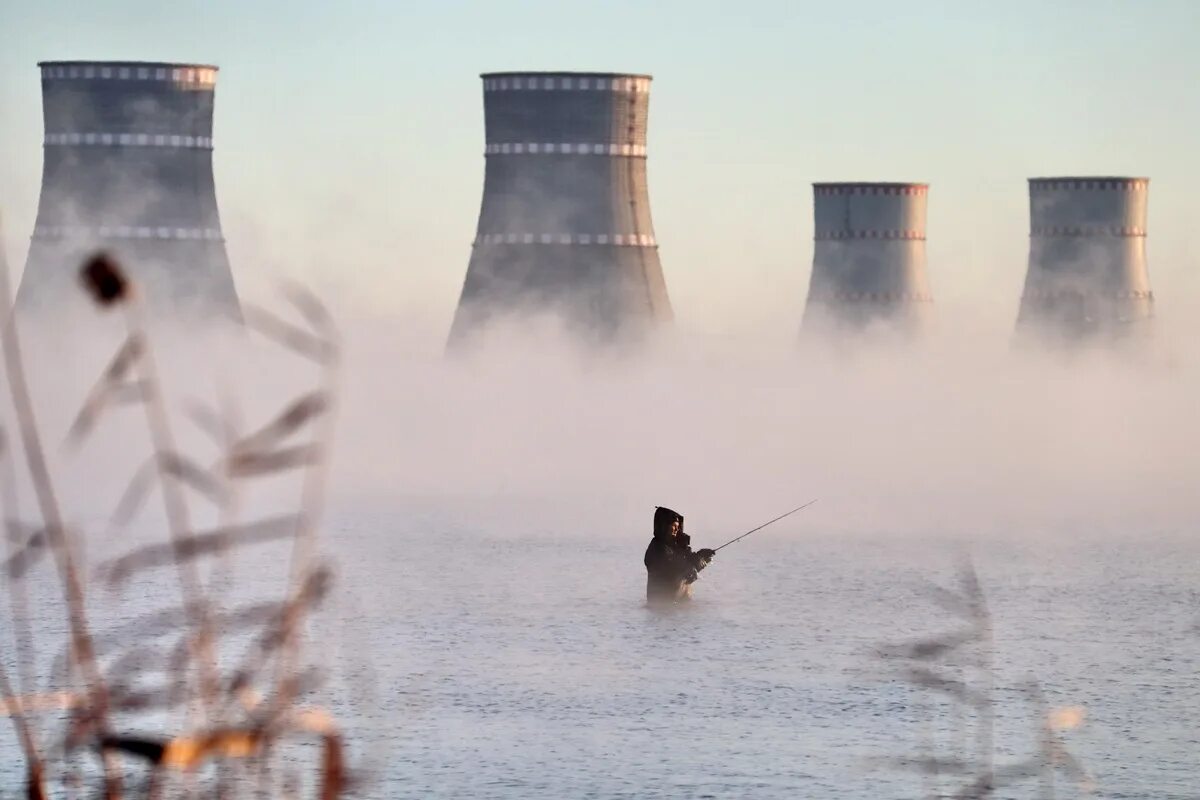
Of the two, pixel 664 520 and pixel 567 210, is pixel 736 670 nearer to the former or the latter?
pixel 664 520

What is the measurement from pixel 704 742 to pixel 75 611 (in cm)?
2210

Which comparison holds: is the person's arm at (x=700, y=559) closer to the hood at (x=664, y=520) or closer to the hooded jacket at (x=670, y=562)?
the hooded jacket at (x=670, y=562)

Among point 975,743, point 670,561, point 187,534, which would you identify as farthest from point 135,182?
point 187,534

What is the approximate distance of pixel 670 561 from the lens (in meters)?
32.7

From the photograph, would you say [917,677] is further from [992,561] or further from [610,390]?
[610,390]

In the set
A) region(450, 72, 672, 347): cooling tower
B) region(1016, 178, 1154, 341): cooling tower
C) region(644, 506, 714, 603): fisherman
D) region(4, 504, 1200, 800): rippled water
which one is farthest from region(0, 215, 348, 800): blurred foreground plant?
region(1016, 178, 1154, 341): cooling tower

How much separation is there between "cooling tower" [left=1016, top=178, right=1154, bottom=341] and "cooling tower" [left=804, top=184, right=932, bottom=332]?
530 cm

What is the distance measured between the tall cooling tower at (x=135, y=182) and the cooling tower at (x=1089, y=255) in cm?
3995

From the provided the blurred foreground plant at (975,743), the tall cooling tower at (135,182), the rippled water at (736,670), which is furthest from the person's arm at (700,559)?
the tall cooling tower at (135,182)

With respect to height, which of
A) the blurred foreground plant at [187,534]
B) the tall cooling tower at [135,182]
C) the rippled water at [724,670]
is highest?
the tall cooling tower at [135,182]

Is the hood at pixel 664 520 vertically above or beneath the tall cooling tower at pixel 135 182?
beneath

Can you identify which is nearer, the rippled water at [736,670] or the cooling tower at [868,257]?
the rippled water at [736,670]

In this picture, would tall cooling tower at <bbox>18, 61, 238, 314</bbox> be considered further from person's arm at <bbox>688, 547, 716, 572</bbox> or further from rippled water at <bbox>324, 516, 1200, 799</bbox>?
person's arm at <bbox>688, 547, 716, 572</bbox>

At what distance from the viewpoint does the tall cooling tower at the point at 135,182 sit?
203 feet
